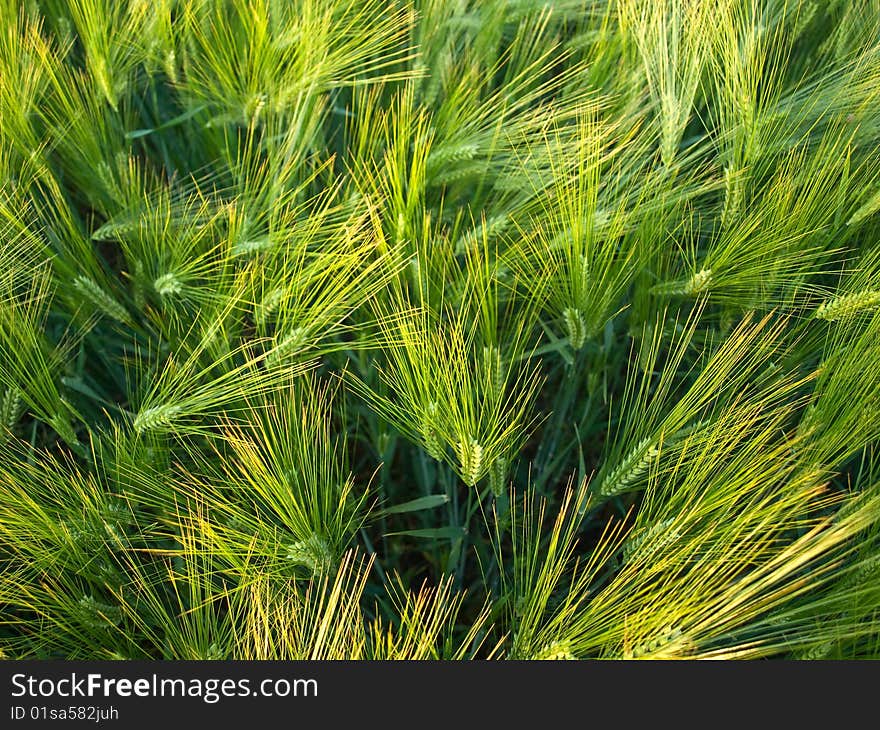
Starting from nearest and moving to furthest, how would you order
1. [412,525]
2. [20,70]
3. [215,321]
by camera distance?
[215,321] → [20,70] → [412,525]

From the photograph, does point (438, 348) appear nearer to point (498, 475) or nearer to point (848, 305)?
point (498, 475)

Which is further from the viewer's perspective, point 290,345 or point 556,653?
point 290,345

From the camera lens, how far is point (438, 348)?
0.68m

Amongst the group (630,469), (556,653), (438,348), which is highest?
(438,348)

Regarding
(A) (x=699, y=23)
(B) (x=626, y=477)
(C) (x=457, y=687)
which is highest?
(A) (x=699, y=23)

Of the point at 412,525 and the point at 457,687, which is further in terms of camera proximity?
the point at 412,525

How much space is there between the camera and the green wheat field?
25.5 inches

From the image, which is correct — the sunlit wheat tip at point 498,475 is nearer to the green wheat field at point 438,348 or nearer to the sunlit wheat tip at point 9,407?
the green wheat field at point 438,348

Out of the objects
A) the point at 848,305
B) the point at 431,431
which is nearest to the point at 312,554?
the point at 431,431

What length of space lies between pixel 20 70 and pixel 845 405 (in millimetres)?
938

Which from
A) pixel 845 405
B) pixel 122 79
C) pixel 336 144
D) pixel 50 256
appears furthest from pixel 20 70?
pixel 845 405

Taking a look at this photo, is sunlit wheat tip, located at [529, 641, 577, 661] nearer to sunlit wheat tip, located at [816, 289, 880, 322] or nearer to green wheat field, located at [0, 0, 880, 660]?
green wheat field, located at [0, 0, 880, 660]

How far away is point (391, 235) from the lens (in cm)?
75

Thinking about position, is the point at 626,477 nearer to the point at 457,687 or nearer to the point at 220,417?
the point at 457,687
